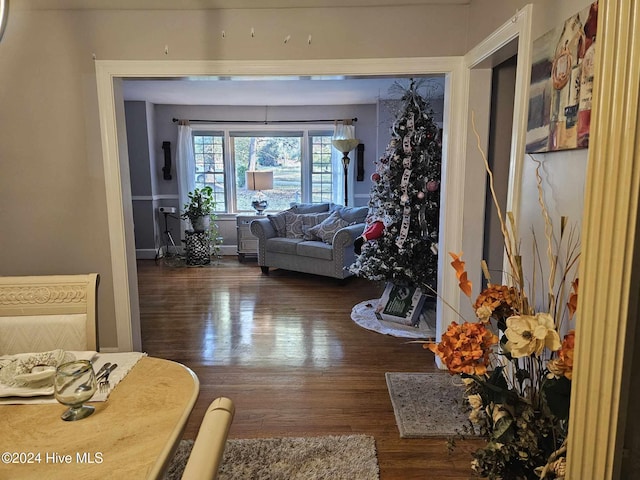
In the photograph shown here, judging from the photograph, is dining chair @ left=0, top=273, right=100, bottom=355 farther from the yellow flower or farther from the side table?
the side table

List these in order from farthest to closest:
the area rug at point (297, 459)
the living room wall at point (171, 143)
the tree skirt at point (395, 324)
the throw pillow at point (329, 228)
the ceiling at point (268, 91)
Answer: the living room wall at point (171, 143) < the throw pillow at point (329, 228) < the ceiling at point (268, 91) < the tree skirt at point (395, 324) < the area rug at point (297, 459)

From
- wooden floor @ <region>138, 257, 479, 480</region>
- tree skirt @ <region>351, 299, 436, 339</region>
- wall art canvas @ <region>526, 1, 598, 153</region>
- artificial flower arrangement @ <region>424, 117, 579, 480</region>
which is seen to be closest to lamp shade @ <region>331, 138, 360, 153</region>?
wooden floor @ <region>138, 257, 479, 480</region>

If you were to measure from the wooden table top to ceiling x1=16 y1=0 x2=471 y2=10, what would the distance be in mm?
2377

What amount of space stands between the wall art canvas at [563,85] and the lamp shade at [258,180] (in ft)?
17.1

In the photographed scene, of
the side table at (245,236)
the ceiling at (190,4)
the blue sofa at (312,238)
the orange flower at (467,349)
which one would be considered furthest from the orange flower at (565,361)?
the side table at (245,236)

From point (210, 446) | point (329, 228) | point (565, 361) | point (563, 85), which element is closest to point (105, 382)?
point (210, 446)

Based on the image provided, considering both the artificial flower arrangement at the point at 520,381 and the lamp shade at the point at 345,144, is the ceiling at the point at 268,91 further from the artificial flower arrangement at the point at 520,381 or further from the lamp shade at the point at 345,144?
the artificial flower arrangement at the point at 520,381

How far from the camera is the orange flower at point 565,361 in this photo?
1.02 meters

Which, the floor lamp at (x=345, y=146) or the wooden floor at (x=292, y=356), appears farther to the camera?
the floor lamp at (x=345, y=146)

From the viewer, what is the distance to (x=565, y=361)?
1022 mm

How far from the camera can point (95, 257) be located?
3.02 m

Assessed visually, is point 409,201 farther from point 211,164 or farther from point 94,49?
point 211,164

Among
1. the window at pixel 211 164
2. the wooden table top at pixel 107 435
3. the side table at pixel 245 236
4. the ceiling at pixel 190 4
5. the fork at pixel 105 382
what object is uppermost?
the ceiling at pixel 190 4

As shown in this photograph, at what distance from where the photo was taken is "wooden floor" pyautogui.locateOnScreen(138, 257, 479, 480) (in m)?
2.34
